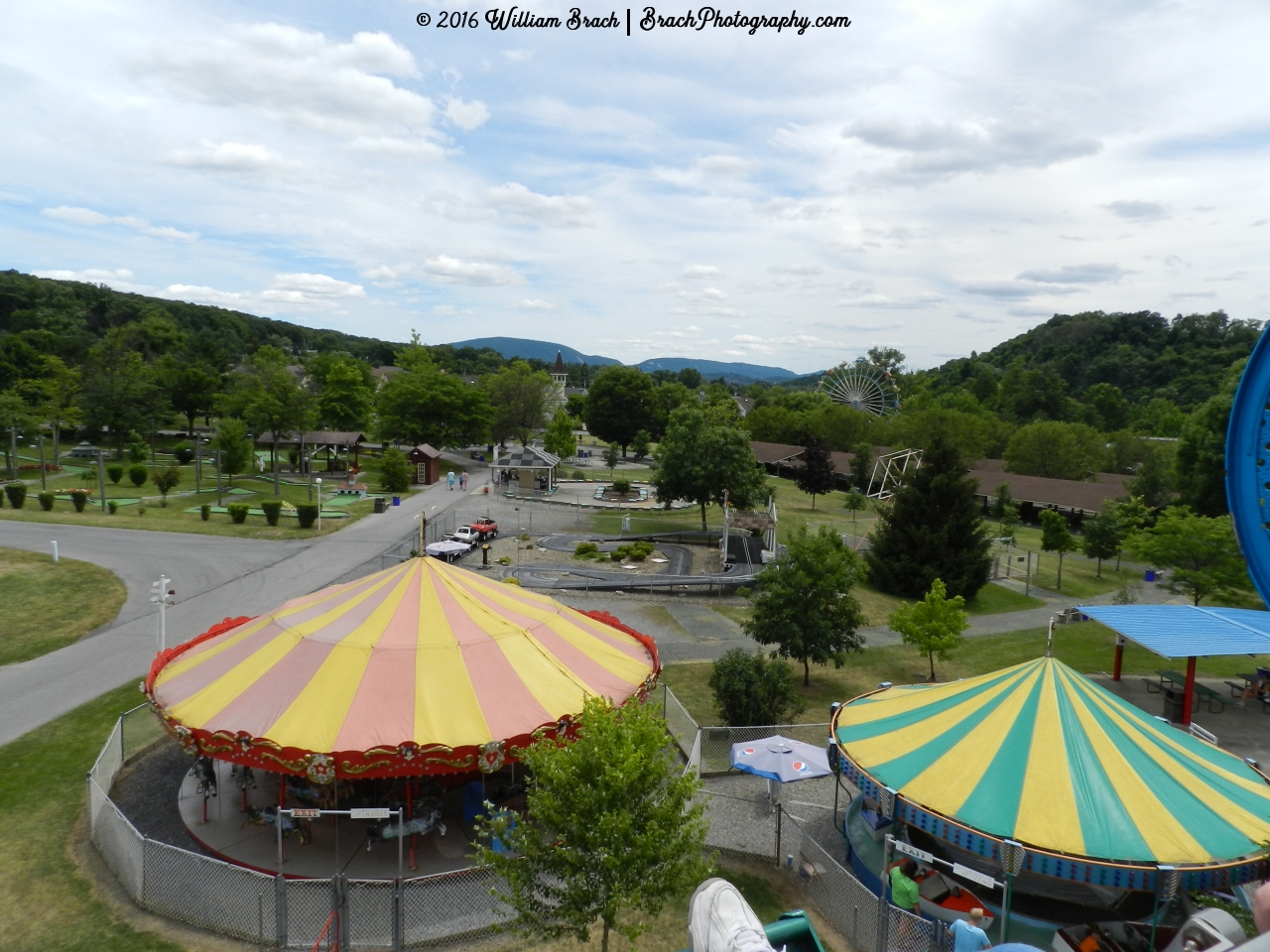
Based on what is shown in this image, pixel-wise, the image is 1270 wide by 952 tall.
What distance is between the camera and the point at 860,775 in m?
11.7

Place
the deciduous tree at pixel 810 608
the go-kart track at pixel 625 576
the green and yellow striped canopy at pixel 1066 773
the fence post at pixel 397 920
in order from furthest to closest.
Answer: the go-kart track at pixel 625 576 < the deciduous tree at pixel 810 608 < the green and yellow striped canopy at pixel 1066 773 < the fence post at pixel 397 920

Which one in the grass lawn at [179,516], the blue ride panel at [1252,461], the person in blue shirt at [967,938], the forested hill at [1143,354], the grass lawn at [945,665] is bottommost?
the grass lawn at [945,665]

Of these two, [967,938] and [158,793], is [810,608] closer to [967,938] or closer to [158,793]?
[967,938]

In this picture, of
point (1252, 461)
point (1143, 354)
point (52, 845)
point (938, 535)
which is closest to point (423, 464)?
point (938, 535)

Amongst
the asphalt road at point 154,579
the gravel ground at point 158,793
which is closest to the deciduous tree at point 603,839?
the gravel ground at point 158,793

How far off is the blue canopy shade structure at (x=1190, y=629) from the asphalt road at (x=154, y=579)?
24.9m

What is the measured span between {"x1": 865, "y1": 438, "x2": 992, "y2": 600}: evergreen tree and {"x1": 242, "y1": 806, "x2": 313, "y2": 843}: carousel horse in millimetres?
24498

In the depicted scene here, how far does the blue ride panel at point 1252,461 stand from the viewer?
6.19 meters

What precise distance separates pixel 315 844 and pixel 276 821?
2.43 feet

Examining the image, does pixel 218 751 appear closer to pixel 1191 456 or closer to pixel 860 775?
pixel 860 775

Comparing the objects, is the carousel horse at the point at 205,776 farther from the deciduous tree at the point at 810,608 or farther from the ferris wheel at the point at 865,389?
the ferris wheel at the point at 865,389

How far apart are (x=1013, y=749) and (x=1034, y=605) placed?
2265 centimetres

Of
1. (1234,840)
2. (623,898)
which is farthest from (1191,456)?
(623,898)

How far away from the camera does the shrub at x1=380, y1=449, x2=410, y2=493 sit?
1908 inches
